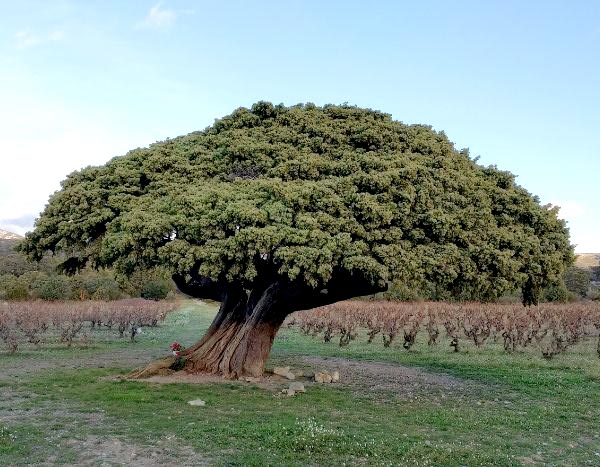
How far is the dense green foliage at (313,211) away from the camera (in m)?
12.8

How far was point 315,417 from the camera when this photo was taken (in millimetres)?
11375

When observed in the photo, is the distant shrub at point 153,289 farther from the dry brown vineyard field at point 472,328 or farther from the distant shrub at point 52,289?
the dry brown vineyard field at point 472,328

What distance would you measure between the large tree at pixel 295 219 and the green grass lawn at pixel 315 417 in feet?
8.57

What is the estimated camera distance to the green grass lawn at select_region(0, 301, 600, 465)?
8867 millimetres

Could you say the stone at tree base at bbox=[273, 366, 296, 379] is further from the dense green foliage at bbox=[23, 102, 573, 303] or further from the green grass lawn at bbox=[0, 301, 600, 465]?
the dense green foliage at bbox=[23, 102, 573, 303]

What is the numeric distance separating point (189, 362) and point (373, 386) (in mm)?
5224

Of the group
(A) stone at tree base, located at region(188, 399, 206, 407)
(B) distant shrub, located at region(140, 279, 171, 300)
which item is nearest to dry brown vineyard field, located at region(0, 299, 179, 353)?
(A) stone at tree base, located at region(188, 399, 206, 407)

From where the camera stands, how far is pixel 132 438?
9656 millimetres

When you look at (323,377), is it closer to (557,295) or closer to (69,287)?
(69,287)

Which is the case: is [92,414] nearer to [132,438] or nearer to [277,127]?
[132,438]

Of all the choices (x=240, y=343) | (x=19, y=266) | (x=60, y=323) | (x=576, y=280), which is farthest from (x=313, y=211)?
(x=576, y=280)

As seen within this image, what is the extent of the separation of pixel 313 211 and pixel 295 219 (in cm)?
54

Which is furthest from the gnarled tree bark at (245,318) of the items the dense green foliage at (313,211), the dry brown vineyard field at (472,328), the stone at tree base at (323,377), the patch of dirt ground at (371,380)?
the dry brown vineyard field at (472,328)

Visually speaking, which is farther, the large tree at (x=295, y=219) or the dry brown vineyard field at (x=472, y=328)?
the dry brown vineyard field at (x=472, y=328)
